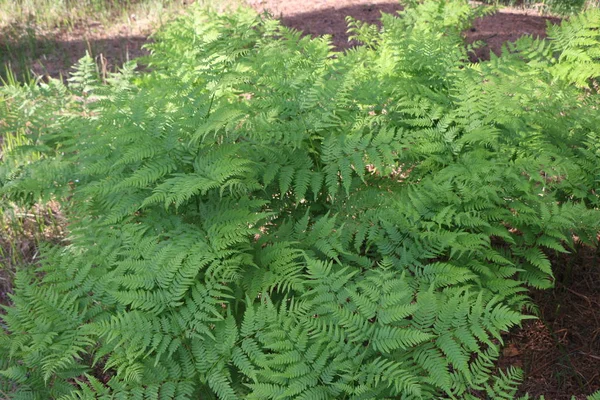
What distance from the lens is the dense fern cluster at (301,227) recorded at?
215 centimetres

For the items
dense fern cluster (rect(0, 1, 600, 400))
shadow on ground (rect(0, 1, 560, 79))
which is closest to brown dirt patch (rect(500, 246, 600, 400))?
dense fern cluster (rect(0, 1, 600, 400))

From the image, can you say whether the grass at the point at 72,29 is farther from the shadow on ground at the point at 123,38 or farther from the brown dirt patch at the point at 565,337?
the brown dirt patch at the point at 565,337

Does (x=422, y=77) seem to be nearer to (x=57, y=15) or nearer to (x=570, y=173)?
(x=570, y=173)

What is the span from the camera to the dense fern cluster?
2150mm

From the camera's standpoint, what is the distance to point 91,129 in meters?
2.94

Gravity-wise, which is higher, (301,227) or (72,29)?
(72,29)

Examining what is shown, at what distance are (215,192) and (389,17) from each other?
218cm

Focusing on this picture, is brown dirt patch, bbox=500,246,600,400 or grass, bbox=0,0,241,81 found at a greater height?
grass, bbox=0,0,241,81

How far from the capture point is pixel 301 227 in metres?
2.69

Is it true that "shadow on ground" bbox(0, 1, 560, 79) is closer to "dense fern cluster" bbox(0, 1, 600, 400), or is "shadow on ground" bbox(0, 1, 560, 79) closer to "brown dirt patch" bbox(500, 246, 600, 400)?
"dense fern cluster" bbox(0, 1, 600, 400)

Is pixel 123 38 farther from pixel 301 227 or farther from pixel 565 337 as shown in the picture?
pixel 565 337

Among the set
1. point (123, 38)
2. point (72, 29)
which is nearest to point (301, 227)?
point (123, 38)

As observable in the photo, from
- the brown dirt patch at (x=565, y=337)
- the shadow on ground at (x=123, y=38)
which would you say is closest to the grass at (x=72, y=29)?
the shadow on ground at (x=123, y=38)

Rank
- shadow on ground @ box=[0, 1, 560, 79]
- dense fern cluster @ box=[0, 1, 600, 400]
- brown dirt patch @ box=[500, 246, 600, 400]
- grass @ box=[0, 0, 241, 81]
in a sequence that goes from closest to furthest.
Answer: dense fern cluster @ box=[0, 1, 600, 400] → brown dirt patch @ box=[500, 246, 600, 400] → shadow on ground @ box=[0, 1, 560, 79] → grass @ box=[0, 0, 241, 81]
